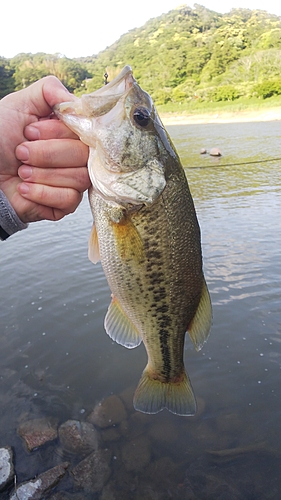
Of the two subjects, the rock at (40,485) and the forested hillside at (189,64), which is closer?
the rock at (40,485)

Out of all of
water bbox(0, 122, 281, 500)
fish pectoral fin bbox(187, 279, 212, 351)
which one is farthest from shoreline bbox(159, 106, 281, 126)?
fish pectoral fin bbox(187, 279, 212, 351)

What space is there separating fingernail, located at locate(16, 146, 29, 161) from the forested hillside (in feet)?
93.7

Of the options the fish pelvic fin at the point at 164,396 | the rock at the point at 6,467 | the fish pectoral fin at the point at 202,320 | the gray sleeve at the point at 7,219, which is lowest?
the rock at the point at 6,467

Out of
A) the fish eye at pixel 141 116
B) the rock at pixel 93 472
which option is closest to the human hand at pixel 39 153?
the fish eye at pixel 141 116

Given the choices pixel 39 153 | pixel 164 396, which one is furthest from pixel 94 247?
pixel 164 396

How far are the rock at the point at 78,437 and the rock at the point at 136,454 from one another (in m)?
0.37

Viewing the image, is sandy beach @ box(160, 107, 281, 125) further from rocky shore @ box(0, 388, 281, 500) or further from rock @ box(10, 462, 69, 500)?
rock @ box(10, 462, 69, 500)

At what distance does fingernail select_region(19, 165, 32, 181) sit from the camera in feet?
6.93

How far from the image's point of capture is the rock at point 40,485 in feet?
11.6

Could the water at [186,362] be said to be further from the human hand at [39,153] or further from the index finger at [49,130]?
the index finger at [49,130]

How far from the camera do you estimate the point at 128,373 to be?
5312 millimetres

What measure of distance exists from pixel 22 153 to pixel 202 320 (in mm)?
1604

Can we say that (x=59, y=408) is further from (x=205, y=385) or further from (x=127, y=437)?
(x=205, y=385)

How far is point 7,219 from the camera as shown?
7.13 ft
